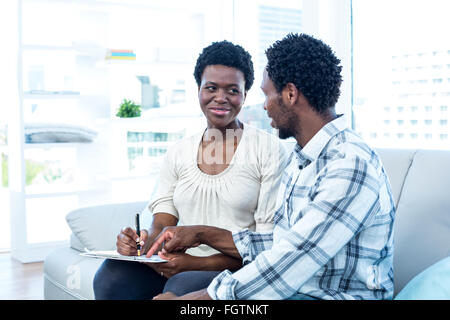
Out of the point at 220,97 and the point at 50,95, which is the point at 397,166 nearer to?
the point at 220,97

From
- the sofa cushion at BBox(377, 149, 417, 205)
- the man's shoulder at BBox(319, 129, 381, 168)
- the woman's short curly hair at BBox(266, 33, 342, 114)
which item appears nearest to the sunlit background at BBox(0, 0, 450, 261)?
the sofa cushion at BBox(377, 149, 417, 205)

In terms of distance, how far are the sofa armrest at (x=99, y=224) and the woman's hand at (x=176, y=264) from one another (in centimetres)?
64

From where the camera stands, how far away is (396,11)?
93.9 inches

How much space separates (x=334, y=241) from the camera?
3.72ft

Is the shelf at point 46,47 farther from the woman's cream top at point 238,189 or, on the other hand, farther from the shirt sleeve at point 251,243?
the shirt sleeve at point 251,243

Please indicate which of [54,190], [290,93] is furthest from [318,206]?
[54,190]

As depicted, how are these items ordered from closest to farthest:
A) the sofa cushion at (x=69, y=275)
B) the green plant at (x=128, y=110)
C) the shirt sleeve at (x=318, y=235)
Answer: the shirt sleeve at (x=318, y=235)
the sofa cushion at (x=69, y=275)
the green plant at (x=128, y=110)

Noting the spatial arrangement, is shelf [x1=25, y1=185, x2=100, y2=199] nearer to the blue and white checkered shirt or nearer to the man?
the man

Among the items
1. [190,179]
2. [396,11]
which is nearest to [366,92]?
[396,11]

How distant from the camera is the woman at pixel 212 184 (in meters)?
1.63

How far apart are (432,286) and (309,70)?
53cm

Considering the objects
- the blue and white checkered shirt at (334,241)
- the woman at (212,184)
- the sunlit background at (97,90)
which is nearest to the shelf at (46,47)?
the sunlit background at (97,90)

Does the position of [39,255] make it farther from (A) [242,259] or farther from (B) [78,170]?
(A) [242,259]
